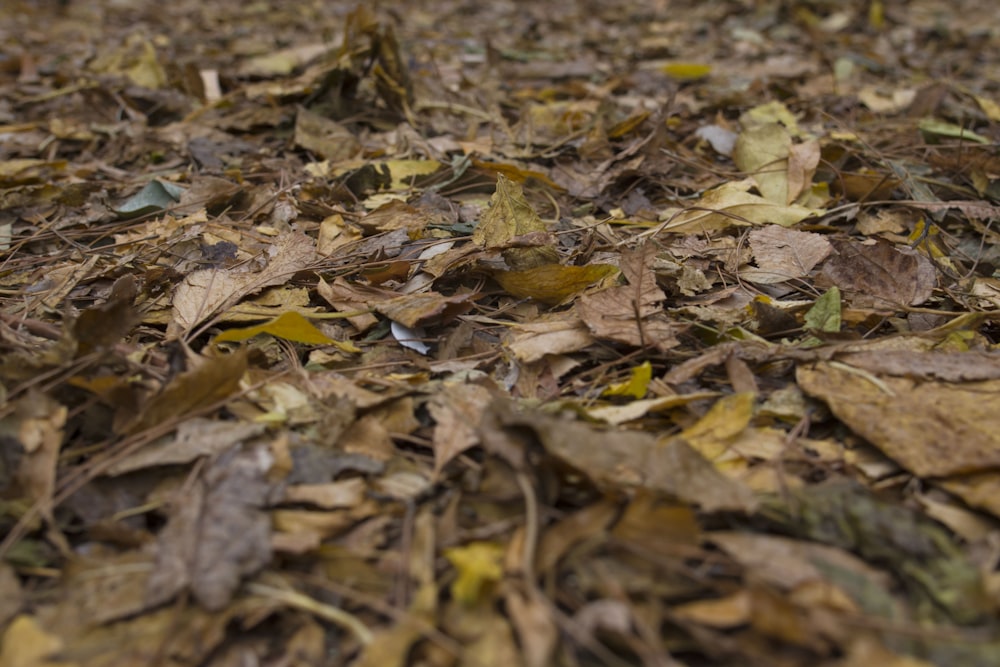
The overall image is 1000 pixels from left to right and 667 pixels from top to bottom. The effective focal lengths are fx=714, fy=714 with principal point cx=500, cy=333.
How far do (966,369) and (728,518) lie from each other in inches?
22.7

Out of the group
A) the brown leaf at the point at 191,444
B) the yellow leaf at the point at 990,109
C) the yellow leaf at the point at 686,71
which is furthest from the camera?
the yellow leaf at the point at 686,71

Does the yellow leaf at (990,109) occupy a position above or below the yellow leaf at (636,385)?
below

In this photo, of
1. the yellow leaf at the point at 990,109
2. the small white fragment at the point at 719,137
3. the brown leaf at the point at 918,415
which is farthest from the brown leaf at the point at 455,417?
the yellow leaf at the point at 990,109

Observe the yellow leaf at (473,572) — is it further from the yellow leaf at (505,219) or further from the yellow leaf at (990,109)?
the yellow leaf at (990,109)

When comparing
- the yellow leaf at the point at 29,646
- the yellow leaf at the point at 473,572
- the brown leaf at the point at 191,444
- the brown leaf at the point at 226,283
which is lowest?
the yellow leaf at the point at 29,646

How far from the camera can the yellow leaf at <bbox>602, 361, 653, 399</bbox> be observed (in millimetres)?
1268

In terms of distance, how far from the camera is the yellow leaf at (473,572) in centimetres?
92

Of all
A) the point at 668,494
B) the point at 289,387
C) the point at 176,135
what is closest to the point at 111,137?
the point at 176,135

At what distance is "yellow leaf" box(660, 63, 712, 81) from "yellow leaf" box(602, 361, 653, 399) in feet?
7.51

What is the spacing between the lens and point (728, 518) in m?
1.03

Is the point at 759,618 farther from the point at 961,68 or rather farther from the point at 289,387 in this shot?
the point at 961,68

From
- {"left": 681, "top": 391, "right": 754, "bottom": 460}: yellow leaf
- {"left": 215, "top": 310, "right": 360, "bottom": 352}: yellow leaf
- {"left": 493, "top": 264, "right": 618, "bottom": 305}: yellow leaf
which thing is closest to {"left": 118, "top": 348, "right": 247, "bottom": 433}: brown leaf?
{"left": 215, "top": 310, "right": 360, "bottom": 352}: yellow leaf

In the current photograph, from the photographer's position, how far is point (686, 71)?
317cm

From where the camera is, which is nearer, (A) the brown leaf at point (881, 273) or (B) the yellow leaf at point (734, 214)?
(A) the brown leaf at point (881, 273)
